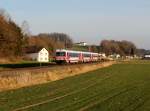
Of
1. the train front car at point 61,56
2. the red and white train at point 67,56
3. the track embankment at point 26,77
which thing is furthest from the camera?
the red and white train at point 67,56

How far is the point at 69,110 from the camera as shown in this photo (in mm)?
16828

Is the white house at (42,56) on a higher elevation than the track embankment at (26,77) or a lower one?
higher

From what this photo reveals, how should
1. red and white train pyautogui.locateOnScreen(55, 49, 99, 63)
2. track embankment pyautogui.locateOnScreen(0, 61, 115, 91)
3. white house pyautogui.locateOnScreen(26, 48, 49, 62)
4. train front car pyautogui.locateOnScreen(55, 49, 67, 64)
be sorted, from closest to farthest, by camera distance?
track embankment pyautogui.locateOnScreen(0, 61, 115, 91) → train front car pyautogui.locateOnScreen(55, 49, 67, 64) → red and white train pyautogui.locateOnScreen(55, 49, 99, 63) → white house pyautogui.locateOnScreen(26, 48, 49, 62)

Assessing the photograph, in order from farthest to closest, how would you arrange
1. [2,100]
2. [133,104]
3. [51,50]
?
[51,50] < [2,100] < [133,104]

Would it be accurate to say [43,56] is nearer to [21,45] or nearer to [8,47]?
[21,45]

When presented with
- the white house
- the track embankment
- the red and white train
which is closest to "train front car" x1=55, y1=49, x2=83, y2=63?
the red and white train

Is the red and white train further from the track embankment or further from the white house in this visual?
the white house

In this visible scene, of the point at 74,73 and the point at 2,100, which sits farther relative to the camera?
the point at 74,73

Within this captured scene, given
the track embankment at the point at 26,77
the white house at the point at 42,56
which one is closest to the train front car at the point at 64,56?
the track embankment at the point at 26,77

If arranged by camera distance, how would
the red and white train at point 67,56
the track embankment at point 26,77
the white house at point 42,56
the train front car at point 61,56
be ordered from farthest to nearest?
the white house at point 42,56
the red and white train at point 67,56
the train front car at point 61,56
the track embankment at point 26,77

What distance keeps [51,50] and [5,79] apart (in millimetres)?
140140

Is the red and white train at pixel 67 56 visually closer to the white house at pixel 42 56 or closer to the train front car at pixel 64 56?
the train front car at pixel 64 56

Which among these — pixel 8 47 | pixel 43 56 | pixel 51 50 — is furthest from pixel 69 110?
pixel 51 50

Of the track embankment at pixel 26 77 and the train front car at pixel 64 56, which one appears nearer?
the track embankment at pixel 26 77
